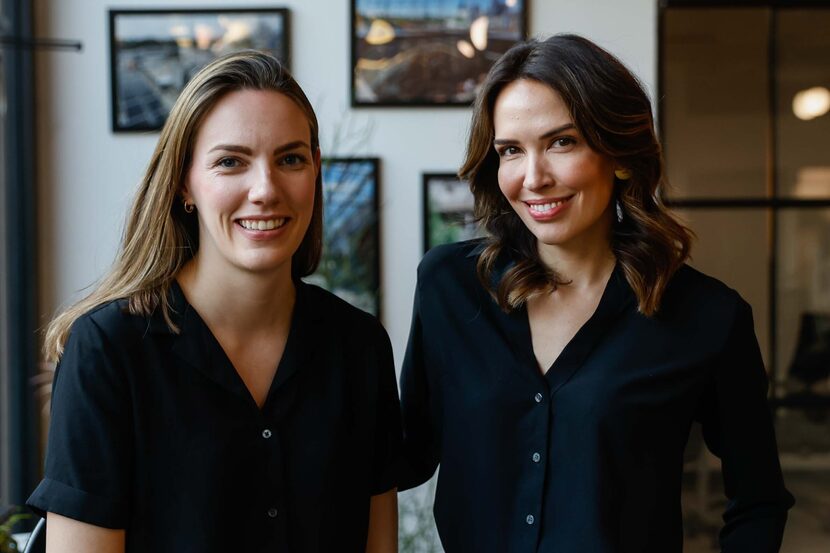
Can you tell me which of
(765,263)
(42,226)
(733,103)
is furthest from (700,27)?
(42,226)

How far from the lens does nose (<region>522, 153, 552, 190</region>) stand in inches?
65.0

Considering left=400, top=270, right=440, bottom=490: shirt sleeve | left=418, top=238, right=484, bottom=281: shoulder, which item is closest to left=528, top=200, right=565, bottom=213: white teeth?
left=418, top=238, right=484, bottom=281: shoulder

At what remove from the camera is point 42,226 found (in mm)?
3838

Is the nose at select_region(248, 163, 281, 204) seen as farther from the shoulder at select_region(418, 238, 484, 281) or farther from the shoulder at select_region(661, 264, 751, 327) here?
the shoulder at select_region(661, 264, 751, 327)

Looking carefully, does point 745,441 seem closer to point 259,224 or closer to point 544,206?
point 544,206

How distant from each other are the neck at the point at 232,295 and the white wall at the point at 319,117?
87.0 inches

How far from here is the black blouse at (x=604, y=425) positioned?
1669 millimetres

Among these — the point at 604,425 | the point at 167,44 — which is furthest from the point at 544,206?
the point at 167,44

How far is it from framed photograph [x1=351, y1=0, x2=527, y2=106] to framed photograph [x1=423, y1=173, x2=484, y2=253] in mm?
295

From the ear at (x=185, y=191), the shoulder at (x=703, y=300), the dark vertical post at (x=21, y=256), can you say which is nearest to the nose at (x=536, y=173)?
the shoulder at (x=703, y=300)

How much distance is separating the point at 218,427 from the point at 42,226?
2.62 metres

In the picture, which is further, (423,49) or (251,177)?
(423,49)

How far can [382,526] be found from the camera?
1.74m

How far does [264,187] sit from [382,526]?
650 millimetres
